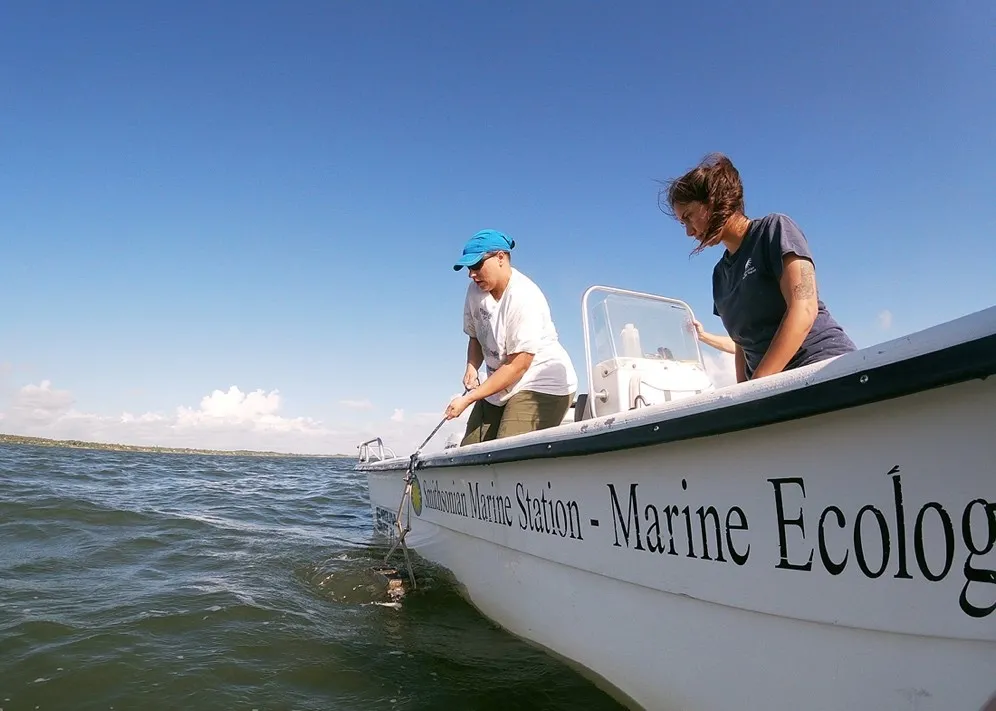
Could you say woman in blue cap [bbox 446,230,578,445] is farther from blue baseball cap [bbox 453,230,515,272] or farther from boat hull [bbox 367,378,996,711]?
boat hull [bbox 367,378,996,711]

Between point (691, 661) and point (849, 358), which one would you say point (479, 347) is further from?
point (849, 358)

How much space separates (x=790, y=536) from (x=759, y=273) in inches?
43.4

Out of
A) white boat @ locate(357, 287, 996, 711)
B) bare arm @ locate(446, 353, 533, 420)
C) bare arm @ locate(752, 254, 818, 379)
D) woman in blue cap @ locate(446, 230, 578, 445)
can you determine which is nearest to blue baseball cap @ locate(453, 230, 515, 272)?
woman in blue cap @ locate(446, 230, 578, 445)

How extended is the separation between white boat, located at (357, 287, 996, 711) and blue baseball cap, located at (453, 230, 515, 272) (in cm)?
160

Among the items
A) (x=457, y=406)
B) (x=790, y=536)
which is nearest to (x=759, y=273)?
(x=790, y=536)

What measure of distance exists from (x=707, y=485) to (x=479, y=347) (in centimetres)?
335

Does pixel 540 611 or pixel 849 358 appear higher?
pixel 849 358

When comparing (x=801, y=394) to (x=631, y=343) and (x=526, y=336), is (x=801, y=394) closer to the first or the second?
(x=526, y=336)

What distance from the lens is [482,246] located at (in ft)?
13.5

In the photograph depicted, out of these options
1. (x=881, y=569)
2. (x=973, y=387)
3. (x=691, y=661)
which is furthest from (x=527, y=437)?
(x=973, y=387)

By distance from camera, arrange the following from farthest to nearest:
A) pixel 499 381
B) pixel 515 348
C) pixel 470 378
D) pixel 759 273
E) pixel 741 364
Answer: pixel 470 378
pixel 515 348
pixel 499 381
pixel 741 364
pixel 759 273

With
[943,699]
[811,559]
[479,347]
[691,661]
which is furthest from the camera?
[479,347]

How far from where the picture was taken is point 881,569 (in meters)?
1.44

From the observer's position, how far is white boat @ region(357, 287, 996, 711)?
1.29 metres
